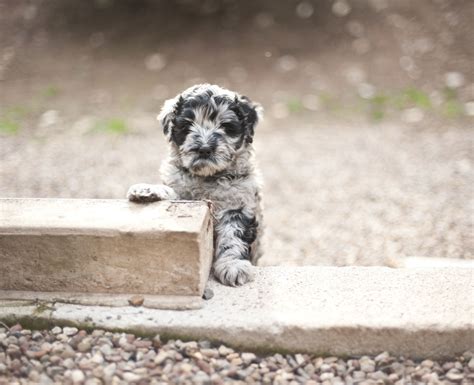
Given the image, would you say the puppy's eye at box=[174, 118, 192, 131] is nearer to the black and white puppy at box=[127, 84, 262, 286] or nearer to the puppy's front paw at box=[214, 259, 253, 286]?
the black and white puppy at box=[127, 84, 262, 286]

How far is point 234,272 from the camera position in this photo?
11.9 ft

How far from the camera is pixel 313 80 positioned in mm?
10977

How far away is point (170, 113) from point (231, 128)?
0.45m

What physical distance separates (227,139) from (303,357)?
143cm

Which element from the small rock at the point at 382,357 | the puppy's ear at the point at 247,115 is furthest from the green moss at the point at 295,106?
the small rock at the point at 382,357

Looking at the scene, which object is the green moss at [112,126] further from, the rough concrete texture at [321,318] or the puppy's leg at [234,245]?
the rough concrete texture at [321,318]

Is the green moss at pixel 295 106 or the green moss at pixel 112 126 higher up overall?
the green moss at pixel 295 106

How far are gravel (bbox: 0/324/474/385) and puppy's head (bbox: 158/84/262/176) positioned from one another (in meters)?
1.13

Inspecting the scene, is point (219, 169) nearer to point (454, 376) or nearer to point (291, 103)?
point (454, 376)

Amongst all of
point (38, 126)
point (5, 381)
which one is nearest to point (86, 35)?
point (38, 126)

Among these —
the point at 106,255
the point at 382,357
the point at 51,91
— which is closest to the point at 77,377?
the point at 106,255

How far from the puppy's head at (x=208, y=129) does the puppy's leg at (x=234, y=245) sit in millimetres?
325

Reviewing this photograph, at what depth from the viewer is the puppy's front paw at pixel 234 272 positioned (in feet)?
11.9

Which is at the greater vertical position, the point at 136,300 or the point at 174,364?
the point at 136,300
